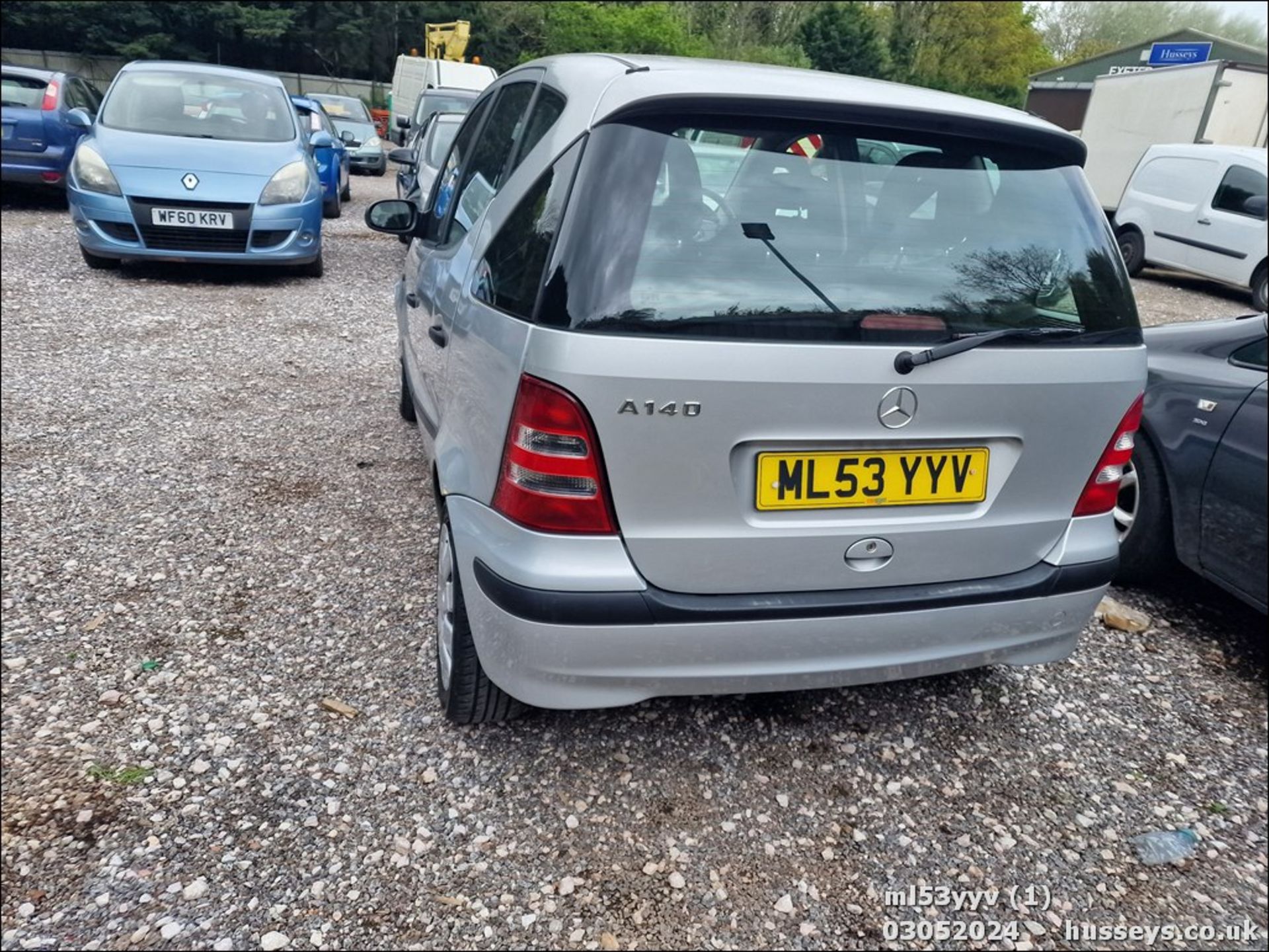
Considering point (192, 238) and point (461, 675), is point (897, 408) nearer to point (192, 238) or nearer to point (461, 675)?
point (461, 675)

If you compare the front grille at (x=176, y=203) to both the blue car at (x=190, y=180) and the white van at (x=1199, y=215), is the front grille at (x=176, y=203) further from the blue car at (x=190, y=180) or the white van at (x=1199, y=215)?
the white van at (x=1199, y=215)

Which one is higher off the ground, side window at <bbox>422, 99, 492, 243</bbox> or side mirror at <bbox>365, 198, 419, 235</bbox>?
side window at <bbox>422, 99, 492, 243</bbox>

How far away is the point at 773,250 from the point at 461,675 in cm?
137

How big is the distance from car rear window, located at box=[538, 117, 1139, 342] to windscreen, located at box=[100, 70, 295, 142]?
24.2ft

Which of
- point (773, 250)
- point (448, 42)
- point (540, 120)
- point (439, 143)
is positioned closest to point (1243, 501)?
point (773, 250)

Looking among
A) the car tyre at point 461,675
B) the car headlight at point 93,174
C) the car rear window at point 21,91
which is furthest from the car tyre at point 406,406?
the car rear window at point 21,91

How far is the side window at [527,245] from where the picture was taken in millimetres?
2086

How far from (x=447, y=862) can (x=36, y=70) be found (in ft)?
43.9

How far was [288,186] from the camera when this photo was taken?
7824 mm

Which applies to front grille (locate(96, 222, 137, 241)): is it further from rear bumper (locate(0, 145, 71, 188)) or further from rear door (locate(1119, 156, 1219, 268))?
rear door (locate(1119, 156, 1219, 268))

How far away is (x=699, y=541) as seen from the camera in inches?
81.5

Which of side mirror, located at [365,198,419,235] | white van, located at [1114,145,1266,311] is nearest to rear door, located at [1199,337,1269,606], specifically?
side mirror, located at [365,198,419,235]

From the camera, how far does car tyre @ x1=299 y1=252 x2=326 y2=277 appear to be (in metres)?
8.59

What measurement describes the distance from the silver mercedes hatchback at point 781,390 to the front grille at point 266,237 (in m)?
6.11
